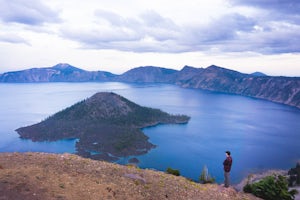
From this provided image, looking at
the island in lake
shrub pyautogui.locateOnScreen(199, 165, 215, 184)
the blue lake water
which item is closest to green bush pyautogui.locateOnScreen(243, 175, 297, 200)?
shrub pyautogui.locateOnScreen(199, 165, 215, 184)

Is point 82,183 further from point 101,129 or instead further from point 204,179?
point 101,129

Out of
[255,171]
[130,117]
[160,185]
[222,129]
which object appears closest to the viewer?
[160,185]

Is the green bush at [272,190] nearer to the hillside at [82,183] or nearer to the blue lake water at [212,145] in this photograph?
the hillside at [82,183]

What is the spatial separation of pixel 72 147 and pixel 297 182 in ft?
337

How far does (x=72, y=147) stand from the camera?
5423 inches

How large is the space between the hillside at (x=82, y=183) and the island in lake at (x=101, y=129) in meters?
98.3

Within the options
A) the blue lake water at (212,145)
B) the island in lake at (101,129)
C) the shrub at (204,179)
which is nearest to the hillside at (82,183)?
the shrub at (204,179)

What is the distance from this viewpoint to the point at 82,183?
54.6ft

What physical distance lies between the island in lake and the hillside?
98.3 m

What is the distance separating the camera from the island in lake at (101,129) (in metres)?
130

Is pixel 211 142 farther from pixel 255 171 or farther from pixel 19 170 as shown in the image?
pixel 19 170

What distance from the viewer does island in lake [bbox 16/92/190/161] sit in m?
130

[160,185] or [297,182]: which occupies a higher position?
[160,185]

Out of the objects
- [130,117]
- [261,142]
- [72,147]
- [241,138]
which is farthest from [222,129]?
[72,147]
